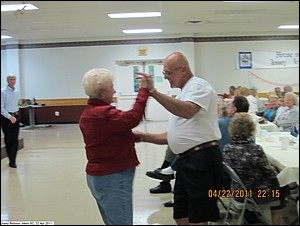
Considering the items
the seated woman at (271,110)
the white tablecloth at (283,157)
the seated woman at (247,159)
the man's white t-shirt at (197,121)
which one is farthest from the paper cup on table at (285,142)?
the seated woman at (271,110)

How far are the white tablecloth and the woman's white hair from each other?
2.93 ft

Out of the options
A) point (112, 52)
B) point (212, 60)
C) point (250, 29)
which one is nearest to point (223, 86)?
point (212, 60)

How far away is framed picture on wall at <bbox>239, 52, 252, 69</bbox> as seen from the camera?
873cm

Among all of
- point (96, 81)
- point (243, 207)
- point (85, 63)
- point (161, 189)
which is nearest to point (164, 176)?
point (161, 189)

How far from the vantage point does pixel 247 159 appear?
2.14 meters

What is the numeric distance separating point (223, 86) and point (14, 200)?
792 centimetres

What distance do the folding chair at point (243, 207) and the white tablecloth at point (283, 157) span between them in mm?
153

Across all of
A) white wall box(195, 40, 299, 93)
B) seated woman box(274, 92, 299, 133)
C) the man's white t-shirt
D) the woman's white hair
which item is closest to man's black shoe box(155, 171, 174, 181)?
seated woman box(274, 92, 299, 133)

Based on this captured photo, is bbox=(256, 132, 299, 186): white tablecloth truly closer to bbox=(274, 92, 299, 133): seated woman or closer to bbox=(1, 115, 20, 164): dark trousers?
bbox=(274, 92, 299, 133): seated woman

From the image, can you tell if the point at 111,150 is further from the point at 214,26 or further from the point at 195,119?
the point at 214,26

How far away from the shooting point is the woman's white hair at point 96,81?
1.54m

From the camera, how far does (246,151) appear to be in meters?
2.16

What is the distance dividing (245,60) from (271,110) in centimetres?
542

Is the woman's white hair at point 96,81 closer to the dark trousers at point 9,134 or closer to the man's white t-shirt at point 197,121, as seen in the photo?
the man's white t-shirt at point 197,121
